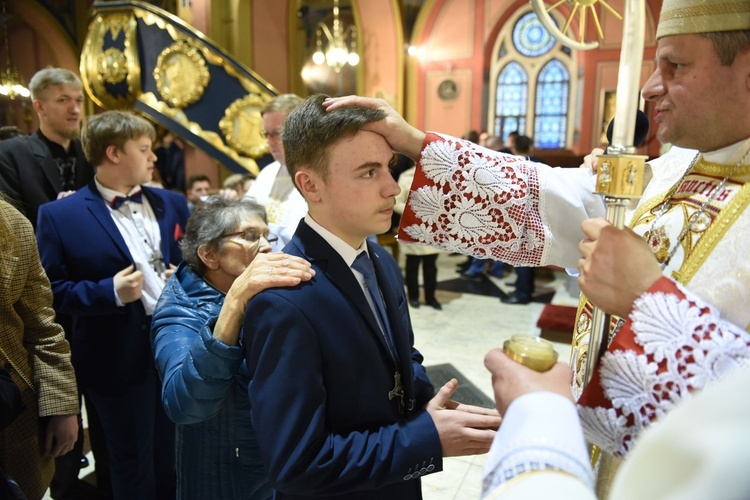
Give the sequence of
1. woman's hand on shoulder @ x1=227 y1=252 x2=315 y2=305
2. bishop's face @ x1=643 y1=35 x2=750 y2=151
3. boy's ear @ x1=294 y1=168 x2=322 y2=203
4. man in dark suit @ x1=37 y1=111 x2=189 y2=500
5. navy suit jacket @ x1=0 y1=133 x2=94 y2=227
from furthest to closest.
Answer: navy suit jacket @ x1=0 y1=133 x2=94 y2=227 < man in dark suit @ x1=37 y1=111 x2=189 y2=500 < boy's ear @ x1=294 y1=168 x2=322 y2=203 < woman's hand on shoulder @ x1=227 y1=252 x2=315 y2=305 < bishop's face @ x1=643 y1=35 x2=750 y2=151

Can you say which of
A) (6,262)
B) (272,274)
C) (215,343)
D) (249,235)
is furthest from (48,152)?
(272,274)

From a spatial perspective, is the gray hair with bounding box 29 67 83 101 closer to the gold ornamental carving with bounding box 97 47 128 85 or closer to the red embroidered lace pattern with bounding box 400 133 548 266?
the red embroidered lace pattern with bounding box 400 133 548 266

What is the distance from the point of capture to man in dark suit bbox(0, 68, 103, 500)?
2691 mm

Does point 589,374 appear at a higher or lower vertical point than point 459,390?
higher

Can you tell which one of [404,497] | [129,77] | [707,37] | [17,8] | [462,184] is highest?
[17,8]

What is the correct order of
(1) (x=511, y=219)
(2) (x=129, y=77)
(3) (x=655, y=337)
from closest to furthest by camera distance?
(3) (x=655, y=337) < (1) (x=511, y=219) < (2) (x=129, y=77)

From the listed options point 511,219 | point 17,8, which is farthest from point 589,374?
point 17,8

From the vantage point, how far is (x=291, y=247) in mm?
1295

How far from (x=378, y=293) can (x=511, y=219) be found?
1.35 feet

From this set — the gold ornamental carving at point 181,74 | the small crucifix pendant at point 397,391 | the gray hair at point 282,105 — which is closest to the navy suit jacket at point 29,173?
the gray hair at point 282,105

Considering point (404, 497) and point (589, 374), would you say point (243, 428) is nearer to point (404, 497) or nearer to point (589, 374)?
point (404, 497)

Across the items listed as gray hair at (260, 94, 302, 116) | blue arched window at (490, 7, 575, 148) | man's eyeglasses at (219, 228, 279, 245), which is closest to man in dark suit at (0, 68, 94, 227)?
gray hair at (260, 94, 302, 116)

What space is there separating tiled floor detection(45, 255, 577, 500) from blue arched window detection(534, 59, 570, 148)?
666cm

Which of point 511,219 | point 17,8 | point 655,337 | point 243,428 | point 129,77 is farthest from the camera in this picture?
point 17,8
